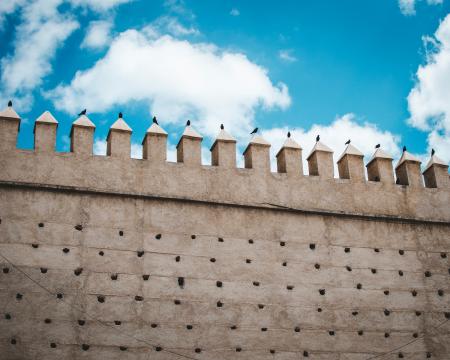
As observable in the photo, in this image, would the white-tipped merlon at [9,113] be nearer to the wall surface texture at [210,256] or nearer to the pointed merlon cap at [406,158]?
the wall surface texture at [210,256]

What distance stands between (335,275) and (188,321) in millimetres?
2640

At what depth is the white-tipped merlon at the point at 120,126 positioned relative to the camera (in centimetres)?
1206

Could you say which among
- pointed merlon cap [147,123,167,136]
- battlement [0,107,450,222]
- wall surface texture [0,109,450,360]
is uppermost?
pointed merlon cap [147,123,167,136]

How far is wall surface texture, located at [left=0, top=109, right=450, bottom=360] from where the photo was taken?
Result: 10664mm

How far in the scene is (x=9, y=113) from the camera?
11703mm

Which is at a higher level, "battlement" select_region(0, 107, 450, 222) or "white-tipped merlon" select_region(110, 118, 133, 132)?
"white-tipped merlon" select_region(110, 118, 133, 132)

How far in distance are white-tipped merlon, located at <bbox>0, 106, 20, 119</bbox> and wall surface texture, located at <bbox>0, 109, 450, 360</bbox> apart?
2cm

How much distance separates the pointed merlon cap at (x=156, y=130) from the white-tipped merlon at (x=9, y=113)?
215cm

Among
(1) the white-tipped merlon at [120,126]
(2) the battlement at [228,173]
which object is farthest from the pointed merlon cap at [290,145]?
(1) the white-tipped merlon at [120,126]

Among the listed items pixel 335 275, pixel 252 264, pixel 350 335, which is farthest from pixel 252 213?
pixel 350 335

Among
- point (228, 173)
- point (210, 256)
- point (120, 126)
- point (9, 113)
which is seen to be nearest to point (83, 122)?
point (120, 126)

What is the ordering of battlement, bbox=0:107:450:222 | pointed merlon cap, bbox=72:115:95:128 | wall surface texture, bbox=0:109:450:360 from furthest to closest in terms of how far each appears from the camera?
pointed merlon cap, bbox=72:115:95:128 < battlement, bbox=0:107:450:222 < wall surface texture, bbox=0:109:450:360

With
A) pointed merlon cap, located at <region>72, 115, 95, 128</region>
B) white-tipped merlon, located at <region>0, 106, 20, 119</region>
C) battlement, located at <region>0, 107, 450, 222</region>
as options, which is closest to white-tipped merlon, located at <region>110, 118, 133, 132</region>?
battlement, located at <region>0, 107, 450, 222</region>

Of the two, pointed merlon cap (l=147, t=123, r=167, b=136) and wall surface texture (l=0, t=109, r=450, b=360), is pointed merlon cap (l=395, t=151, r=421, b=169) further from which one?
pointed merlon cap (l=147, t=123, r=167, b=136)
